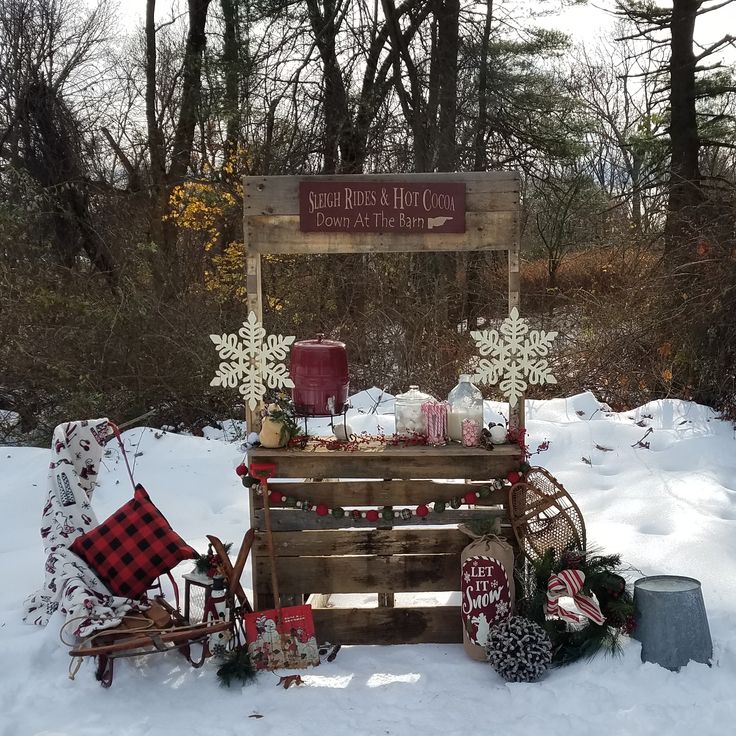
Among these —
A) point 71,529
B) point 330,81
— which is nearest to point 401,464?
point 71,529

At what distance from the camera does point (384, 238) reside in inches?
153

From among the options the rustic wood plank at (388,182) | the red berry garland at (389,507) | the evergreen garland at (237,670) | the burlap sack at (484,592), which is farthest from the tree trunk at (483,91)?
the evergreen garland at (237,670)

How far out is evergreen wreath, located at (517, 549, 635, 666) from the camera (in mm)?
3574

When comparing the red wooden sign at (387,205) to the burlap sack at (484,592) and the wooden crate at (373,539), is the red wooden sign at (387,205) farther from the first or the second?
the burlap sack at (484,592)

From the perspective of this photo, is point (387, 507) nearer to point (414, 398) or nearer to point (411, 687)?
point (414, 398)

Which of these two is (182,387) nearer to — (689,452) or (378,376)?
(378,376)

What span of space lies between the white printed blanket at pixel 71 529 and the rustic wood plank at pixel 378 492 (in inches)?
40.0

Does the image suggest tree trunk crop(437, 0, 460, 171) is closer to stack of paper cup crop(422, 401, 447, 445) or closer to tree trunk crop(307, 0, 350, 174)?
tree trunk crop(307, 0, 350, 174)

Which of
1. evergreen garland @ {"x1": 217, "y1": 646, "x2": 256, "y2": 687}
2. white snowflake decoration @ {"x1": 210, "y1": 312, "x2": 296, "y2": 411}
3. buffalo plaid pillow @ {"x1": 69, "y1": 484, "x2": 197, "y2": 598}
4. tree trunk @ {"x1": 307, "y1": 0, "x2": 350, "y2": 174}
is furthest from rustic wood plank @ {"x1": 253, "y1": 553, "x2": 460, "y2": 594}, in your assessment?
tree trunk @ {"x1": 307, "y1": 0, "x2": 350, "y2": 174}

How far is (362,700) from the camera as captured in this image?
345 centimetres

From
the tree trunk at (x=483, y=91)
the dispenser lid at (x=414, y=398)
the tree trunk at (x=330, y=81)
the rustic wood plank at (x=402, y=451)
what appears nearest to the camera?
the rustic wood plank at (x=402, y=451)

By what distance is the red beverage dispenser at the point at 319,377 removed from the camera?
396 cm

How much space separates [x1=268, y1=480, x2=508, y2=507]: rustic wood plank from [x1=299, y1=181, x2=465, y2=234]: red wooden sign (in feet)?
4.30

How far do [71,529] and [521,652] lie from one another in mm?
2500
